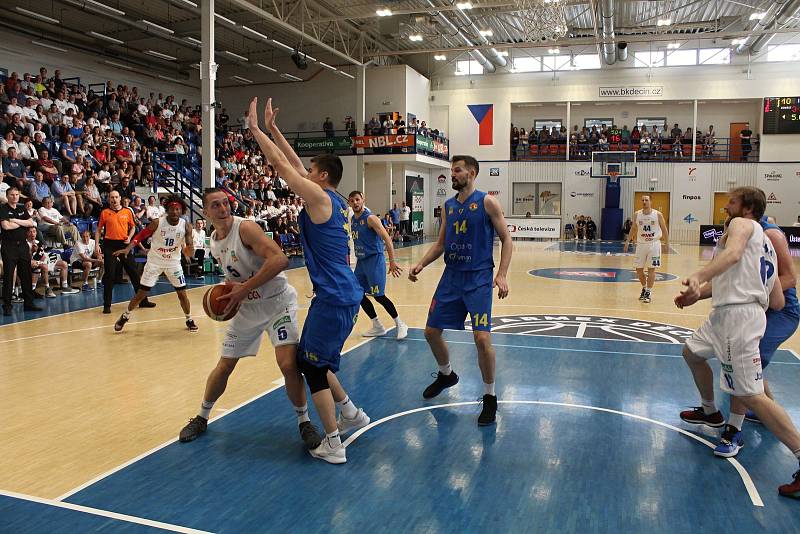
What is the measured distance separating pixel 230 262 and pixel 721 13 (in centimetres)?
2847

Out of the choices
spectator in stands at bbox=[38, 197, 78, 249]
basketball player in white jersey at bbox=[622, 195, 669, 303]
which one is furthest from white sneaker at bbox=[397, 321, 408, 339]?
spectator in stands at bbox=[38, 197, 78, 249]

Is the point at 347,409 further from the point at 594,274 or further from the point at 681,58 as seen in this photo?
the point at 681,58

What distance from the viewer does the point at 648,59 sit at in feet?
104

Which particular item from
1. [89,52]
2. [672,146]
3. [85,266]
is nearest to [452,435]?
[85,266]

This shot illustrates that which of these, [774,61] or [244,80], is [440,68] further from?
[774,61]

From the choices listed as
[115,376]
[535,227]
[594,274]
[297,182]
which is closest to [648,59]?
[535,227]

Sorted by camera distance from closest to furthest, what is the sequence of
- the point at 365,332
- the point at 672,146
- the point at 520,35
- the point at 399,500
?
the point at 399,500 < the point at 365,332 < the point at 520,35 < the point at 672,146

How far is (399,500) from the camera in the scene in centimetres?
368

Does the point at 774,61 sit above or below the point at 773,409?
above

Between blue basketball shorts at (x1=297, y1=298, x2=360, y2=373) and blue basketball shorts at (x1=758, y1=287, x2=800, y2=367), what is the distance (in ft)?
9.43

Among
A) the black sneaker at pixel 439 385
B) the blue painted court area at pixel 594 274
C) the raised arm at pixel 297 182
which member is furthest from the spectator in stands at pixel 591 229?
the raised arm at pixel 297 182

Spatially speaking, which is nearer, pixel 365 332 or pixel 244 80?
pixel 365 332

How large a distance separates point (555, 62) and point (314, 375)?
31681mm

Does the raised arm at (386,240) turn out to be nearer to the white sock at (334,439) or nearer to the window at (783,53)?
the white sock at (334,439)
